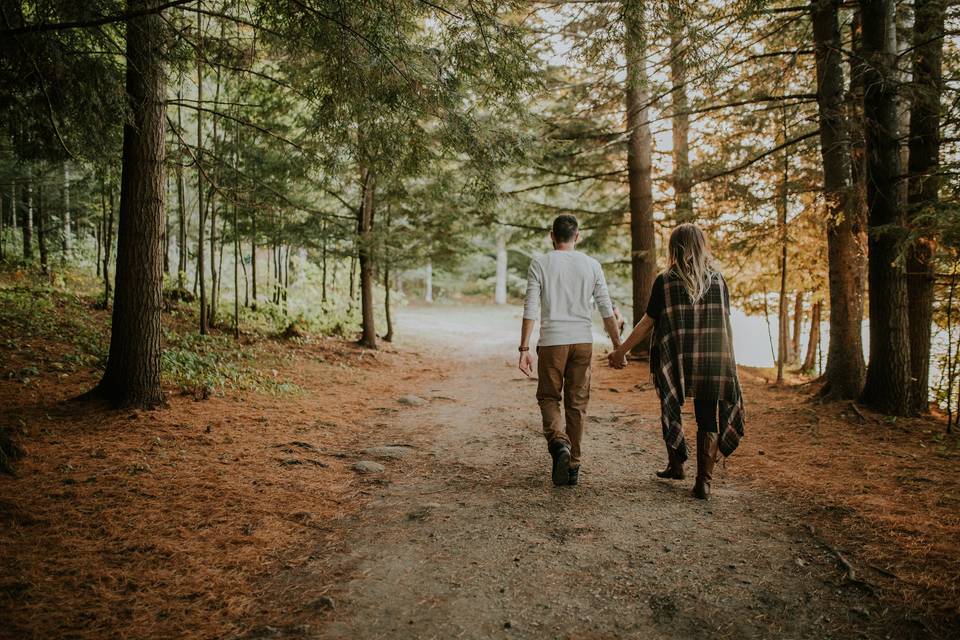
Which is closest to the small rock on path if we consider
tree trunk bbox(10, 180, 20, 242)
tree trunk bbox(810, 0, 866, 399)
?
tree trunk bbox(810, 0, 866, 399)

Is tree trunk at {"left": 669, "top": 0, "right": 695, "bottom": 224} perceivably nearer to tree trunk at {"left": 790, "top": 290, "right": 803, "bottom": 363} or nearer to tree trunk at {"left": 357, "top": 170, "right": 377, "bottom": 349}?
tree trunk at {"left": 790, "top": 290, "right": 803, "bottom": 363}

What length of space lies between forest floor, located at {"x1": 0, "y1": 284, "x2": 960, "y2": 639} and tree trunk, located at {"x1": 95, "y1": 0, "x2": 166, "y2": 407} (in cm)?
39

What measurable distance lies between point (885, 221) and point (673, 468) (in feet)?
15.7

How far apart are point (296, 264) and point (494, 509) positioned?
15069 mm

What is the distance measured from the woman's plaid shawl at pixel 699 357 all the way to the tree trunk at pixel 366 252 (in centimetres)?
861

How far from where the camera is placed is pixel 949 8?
5883 millimetres

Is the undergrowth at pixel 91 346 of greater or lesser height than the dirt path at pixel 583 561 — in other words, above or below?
above

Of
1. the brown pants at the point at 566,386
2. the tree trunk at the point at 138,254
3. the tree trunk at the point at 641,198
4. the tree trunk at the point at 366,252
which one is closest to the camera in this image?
the brown pants at the point at 566,386

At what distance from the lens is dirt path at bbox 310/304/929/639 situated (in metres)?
2.54

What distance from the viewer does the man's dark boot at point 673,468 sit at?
14.5 feet

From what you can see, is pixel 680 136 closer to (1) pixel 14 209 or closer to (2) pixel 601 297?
(2) pixel 601 297

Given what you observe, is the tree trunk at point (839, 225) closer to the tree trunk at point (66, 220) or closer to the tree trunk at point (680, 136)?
the tree trunk at point (680, 136)

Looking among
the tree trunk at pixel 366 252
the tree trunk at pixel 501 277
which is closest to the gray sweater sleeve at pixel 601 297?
the tree trunk at pixel 366 252

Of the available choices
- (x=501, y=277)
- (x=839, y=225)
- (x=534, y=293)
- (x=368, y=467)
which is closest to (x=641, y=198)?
(x=839, y=225)
